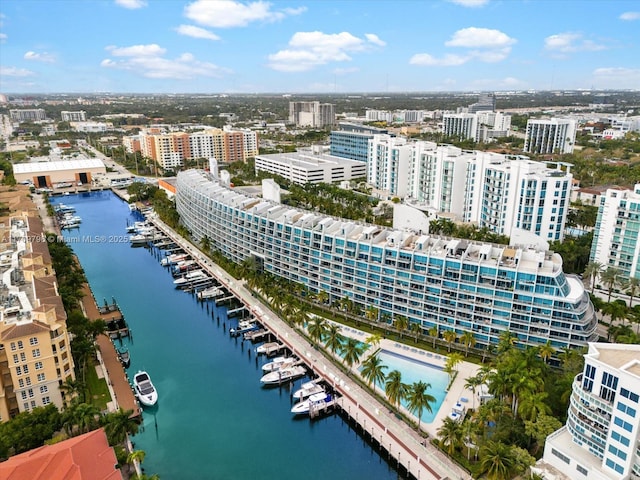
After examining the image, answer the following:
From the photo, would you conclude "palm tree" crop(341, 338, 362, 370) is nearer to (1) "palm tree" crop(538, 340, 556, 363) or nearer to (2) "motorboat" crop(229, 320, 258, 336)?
(2) "motorboat" crop(229, 320, 258, 336)

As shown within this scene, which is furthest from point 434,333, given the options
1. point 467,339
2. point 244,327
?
point 244,327

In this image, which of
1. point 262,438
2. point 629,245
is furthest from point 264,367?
point 629,245

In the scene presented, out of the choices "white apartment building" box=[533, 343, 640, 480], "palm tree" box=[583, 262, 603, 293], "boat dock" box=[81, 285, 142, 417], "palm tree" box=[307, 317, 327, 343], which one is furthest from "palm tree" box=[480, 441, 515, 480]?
"palm tree" box=[583, 262, 603, 293]

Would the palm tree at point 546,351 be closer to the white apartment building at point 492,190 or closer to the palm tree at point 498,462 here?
the palm tree at point 498,462

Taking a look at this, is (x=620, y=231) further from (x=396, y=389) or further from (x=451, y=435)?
(x=451, y=435)

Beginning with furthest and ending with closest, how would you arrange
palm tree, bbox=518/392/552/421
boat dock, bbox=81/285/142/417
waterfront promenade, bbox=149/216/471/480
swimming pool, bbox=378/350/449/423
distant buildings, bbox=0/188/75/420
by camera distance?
swimming pool, bbox=378/350/449/423 < boat dock, bbox=81/285/142/417 < distant buildings, bbox=0/188/75/420 < waterfront promenade, bbox=149/216/471/480 < palm tree, bbox=518/392/552/421

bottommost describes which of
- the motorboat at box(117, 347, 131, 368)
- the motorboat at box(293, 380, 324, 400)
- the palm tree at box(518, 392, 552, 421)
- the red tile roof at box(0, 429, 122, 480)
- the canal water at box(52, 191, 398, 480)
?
the canal water at box(52, 191, 398, 480)
